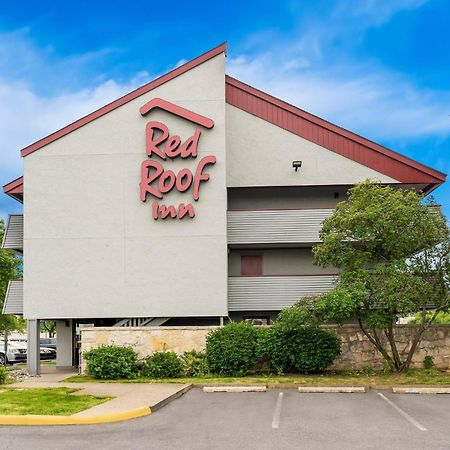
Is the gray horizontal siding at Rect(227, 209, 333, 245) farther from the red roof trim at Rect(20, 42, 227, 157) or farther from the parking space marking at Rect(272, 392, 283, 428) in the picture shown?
the parking space marking at Rect(272, 392, 283, 428)

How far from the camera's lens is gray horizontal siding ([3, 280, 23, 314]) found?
26156mm

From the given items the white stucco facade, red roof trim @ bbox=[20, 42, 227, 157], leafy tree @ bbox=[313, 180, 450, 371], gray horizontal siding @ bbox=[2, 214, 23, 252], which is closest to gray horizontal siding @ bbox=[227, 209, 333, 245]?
the white stucco facade

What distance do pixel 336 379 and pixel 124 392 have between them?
22.7 ft

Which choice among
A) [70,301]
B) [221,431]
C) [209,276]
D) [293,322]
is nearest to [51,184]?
[70,301]

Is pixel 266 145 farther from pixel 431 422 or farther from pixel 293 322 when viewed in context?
pixel 431 422

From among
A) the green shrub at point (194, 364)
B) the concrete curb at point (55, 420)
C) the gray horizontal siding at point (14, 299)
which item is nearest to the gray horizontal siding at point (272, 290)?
the green shrub at point (194, 364)

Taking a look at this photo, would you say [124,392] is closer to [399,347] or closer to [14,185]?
[399,347]

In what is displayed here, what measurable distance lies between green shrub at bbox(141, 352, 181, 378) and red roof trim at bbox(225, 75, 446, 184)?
11425 mm

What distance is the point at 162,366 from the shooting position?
21391mm

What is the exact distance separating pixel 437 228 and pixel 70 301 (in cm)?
1438

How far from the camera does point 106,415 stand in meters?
12.5

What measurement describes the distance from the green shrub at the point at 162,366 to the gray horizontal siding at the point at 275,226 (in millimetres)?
6321

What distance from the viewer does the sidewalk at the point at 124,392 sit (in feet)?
44.9

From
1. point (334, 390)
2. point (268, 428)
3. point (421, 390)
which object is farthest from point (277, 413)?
point (421, 390)
